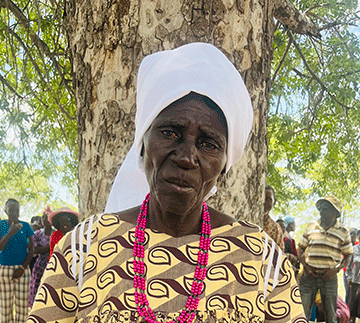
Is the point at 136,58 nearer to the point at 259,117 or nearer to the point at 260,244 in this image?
the point at 259,117

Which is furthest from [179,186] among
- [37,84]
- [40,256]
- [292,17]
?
[40,256]

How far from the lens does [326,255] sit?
686 centimetres

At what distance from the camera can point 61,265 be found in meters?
1.42

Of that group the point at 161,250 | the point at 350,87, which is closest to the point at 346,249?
the point at 350,87

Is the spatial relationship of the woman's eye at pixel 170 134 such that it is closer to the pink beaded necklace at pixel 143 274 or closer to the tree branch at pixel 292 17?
the pink beaded necklace at pixel 143 274

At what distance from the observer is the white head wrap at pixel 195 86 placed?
4.70ft

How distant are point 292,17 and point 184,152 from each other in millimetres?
2322

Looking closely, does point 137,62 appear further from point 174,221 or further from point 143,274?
point 143,274

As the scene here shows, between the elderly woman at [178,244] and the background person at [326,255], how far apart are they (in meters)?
5.70

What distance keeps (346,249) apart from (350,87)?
2.59 m

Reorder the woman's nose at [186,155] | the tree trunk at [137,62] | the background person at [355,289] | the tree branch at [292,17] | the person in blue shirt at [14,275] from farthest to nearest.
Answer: the background person at [355,289], the person in blue shirt at [14,275], the tree branch at [292,17], the tree trunk at [137,62], the woman's nose at [186,155]

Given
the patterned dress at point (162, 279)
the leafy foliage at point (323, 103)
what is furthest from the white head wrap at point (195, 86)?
the leafy foliage at point (323, 103)

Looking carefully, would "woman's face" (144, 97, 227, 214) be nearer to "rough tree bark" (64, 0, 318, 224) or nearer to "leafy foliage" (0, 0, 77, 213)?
"rough tree bark" (64, 0, 318, 224)

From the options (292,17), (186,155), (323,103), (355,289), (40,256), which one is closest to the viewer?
(186,155)
